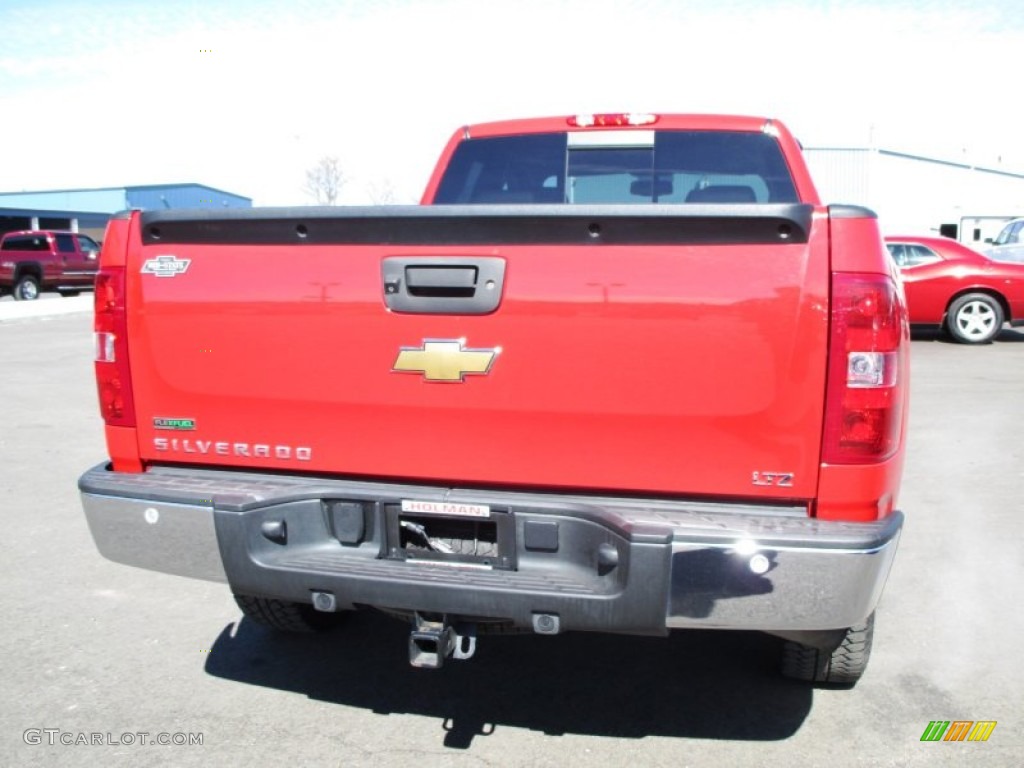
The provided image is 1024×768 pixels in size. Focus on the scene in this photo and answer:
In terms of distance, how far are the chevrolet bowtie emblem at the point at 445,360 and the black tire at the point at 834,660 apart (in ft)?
4.86

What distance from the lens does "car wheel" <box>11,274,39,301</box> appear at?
24.8 meters

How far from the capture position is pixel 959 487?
19.9 feet

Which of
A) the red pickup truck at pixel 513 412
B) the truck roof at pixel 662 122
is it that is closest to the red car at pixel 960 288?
the truck roof at pixel 662 122

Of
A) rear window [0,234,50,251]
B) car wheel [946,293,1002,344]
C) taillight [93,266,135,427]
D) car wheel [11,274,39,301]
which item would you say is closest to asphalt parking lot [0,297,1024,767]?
taillight [93,266,135,427]

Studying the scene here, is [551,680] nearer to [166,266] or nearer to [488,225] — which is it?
[488,225]

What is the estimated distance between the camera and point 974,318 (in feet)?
43.1

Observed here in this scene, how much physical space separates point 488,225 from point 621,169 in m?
2.28

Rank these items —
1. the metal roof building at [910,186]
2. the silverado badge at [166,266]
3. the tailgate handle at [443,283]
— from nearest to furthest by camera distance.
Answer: the tailgate handle at [443,283] < the silverado badge at [166,266] < the metal roof building at [910,186]

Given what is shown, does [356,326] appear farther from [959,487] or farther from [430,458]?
[959,487]

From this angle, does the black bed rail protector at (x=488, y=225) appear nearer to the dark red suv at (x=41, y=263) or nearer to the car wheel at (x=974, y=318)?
the car wheel at (x=974, y=318)

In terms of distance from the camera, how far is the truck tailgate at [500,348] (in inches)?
98.8

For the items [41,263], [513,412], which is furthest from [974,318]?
[41,263]

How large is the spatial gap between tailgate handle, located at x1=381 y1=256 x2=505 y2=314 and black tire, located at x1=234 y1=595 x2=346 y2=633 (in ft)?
4.93

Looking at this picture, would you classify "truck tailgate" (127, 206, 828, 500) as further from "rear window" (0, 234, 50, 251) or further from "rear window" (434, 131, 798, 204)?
"rear window" (0, 234, 50, 251)
